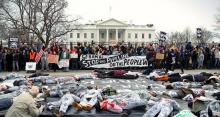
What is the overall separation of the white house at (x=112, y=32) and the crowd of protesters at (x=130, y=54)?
80.1 m

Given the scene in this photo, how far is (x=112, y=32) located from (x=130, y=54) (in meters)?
85.5

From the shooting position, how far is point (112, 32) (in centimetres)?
11350

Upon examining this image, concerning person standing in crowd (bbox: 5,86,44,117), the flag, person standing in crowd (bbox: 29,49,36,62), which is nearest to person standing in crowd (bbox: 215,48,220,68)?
the flag

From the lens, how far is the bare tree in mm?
50750

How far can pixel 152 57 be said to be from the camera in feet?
90.4

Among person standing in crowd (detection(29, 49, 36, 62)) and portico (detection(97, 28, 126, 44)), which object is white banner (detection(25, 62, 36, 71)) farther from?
portico (detection(97, 28, 126, 44))

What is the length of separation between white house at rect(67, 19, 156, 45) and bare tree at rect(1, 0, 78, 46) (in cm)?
5579

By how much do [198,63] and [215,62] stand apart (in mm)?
1232

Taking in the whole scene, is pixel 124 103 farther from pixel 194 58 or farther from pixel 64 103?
pixel 194 58

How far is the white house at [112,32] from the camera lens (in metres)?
111

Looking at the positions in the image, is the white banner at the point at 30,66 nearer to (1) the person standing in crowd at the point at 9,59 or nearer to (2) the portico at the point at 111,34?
(1) the person standing in crowd at the point at 9,59

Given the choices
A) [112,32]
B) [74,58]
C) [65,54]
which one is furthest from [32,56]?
[112,32]

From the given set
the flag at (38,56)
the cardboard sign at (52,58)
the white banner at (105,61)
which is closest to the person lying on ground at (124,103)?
the flag at (38,56)

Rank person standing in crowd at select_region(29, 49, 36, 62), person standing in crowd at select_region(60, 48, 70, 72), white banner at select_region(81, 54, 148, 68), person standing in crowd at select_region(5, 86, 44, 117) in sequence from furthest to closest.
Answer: white banner at select_region(81, 54, 148, 68) < person standing in crowd at select_region(60, 48, 70, 72) < person standing in crowd at select_region(29, 49, 36, 62) < person standing in crowd at select_region(5, 86, 44, 117)
